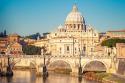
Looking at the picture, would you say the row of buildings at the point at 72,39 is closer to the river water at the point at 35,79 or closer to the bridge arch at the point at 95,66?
the bridge arch at the point at 95,66

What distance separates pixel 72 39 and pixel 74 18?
40.5 feet

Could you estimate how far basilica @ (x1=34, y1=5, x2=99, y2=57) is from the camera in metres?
64.1

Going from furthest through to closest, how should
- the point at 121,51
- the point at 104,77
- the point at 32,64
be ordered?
the point at 32,64, the point at 121,51, the point at 104,77

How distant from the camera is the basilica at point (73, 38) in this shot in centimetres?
6412

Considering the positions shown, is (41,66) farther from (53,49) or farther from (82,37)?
(82,37)

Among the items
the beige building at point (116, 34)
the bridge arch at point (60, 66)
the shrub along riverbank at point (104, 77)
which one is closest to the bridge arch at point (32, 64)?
the bridge arch at point (60, 66)

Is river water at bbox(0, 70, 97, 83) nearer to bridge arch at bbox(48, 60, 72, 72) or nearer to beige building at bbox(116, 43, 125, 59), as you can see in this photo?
beige building at bbox(116, 43, 125, 59)

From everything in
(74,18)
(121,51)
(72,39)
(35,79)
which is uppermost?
(74,18)

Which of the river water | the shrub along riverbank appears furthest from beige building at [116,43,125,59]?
the river water

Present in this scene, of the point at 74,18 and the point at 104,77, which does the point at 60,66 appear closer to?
the point at 104,77

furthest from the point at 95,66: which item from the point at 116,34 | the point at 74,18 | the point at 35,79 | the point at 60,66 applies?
the point at 74,18

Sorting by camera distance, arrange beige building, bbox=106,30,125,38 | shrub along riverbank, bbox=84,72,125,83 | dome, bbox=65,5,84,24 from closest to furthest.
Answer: shrub along riverbank, bbox=84,72,125,83 → beige building, bbox=106,30,125,38 → dome, bbox=65,5,84,24

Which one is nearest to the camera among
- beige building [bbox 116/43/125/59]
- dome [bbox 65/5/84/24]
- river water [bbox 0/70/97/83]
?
river water [bbox 0/70/97/83]

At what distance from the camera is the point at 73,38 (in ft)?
213
